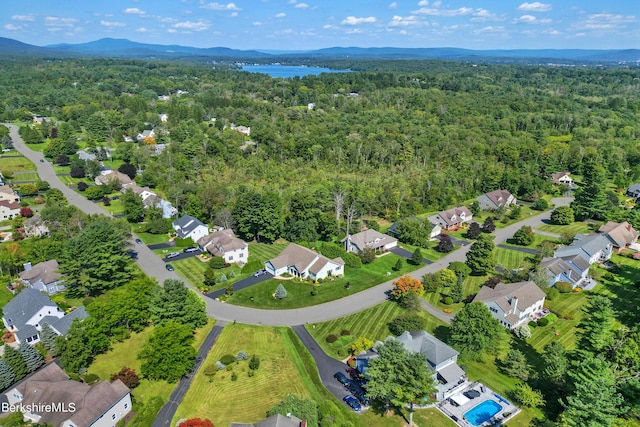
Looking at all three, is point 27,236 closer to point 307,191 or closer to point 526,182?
point 307,191

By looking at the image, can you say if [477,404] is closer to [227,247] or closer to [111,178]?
[227,247]

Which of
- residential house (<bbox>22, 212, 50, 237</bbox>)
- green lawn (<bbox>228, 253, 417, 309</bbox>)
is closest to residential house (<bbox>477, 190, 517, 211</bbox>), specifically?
green lawn (<bbox>228, 253, 417, 309</bbox>)

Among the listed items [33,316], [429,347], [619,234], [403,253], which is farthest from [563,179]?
[33,316]


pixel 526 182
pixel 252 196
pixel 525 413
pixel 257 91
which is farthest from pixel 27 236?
pixel 257 91

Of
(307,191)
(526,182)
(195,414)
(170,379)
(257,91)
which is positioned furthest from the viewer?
(257,91)

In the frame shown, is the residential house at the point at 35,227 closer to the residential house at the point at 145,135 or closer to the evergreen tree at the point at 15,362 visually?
the evergreen tree at the point at 15,362

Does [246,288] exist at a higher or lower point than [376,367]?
lower

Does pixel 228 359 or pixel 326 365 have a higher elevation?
pixel 228 359
